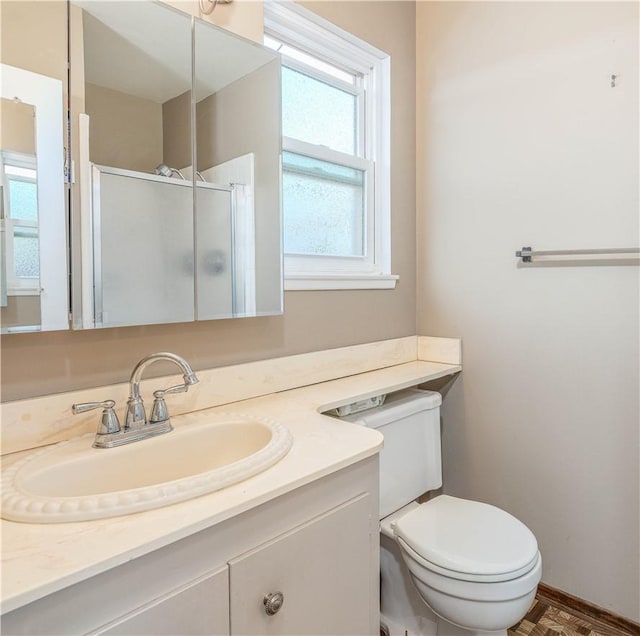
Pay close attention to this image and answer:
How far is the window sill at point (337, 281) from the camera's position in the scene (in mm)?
1636

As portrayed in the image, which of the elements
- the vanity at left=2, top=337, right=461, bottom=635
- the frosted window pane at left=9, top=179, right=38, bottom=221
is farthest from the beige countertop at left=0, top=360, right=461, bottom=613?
the frosted window pane at left=9, top=179, right=38, bottom=221

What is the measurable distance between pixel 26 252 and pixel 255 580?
86 centimetres

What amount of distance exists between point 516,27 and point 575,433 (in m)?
1.56

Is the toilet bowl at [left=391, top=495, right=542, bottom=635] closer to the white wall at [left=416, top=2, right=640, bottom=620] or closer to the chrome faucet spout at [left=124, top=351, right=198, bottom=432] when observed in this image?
the white wall at [left=416, top=2, right=640, bottom=620]

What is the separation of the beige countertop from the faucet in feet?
0.23

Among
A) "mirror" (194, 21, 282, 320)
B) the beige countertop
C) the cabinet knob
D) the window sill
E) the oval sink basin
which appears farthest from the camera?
the window sill

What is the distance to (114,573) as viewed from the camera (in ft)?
2.19

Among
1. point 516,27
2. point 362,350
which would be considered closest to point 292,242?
point 362,350

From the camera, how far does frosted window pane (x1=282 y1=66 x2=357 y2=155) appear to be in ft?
5.65

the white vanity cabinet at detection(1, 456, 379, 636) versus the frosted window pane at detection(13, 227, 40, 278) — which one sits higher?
the frosted window pane at detection(13, 227, 40, 278)

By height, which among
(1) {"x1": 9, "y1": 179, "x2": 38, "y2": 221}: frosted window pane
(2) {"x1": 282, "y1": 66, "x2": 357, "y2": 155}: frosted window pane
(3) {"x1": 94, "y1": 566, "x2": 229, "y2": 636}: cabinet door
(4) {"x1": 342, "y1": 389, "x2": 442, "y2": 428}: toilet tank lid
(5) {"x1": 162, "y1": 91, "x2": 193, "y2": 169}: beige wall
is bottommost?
(3) {"x1": 94, "y1": 566, "x2": 229, "y2": 636}: cabinet door

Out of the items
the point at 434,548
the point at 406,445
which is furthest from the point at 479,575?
the point at 406,445

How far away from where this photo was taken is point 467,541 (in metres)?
1.34

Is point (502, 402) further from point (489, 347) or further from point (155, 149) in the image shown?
point (155, 149)
